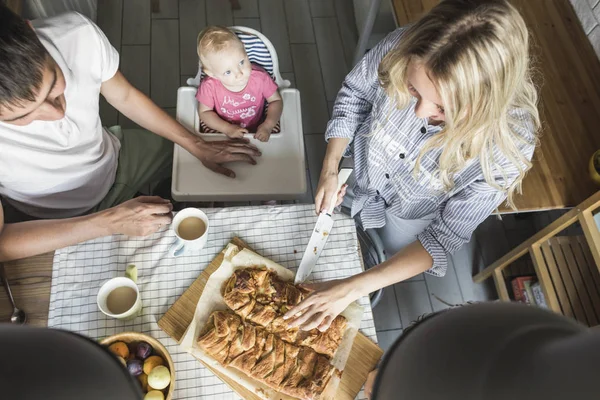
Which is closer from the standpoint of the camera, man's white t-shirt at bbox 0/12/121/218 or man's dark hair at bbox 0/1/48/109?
man's dark hair at bbox 0/1/48/109

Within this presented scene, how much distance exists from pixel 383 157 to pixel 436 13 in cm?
43

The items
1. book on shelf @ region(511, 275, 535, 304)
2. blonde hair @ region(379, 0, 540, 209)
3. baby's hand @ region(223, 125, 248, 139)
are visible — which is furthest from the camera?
book on shelf @ region(511, 275, 535, 304)

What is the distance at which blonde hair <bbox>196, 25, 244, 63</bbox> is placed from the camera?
134 centimetres

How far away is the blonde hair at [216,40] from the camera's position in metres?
1.34

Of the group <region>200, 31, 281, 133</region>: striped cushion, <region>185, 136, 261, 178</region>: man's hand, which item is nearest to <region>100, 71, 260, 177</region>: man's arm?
<region>185, 136, 261, 178</region>: man's hand

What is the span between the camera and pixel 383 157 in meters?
1.19

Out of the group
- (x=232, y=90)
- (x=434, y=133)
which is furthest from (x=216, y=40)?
(x=434, y=133)

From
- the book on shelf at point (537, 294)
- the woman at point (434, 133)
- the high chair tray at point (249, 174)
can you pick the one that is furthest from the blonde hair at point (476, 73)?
the book on shelf at point (537, 294)

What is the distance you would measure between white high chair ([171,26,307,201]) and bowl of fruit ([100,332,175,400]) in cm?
59

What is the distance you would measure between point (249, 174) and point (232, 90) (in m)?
0.33

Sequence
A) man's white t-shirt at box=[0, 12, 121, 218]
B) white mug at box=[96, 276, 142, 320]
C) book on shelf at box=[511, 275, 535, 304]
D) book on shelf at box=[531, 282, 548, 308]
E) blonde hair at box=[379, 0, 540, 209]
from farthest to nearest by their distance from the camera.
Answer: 1. book on shelf at box=[511, 275, 535, 304]
2. book on shelf at box=[531, 282, 548, 308]
3. man's white t-shirt at box=[0, 12, 121, 218]
4. white mug at box=[96, 276, 142, 320]
5. blonde hair at box=[379, 0, 540, 209]

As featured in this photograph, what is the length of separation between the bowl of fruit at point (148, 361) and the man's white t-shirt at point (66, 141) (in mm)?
554

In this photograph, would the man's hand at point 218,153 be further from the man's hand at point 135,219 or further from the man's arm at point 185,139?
the man's hand at point 135,219

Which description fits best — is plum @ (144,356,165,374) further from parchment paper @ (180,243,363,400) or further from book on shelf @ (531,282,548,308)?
book on shelf @ (531,282,548,308)
